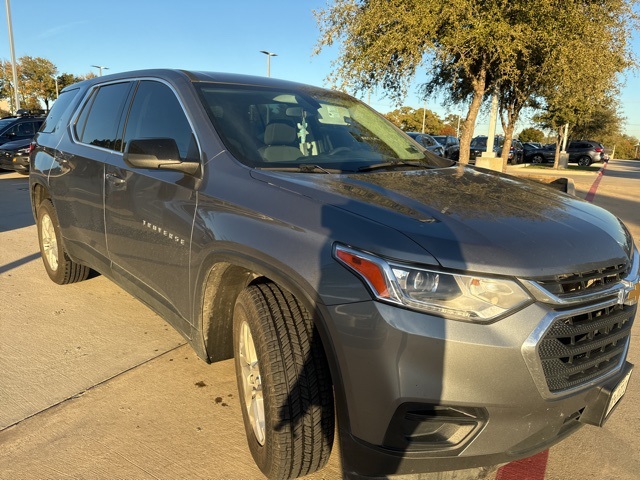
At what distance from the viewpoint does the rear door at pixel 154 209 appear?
2686 millimetres

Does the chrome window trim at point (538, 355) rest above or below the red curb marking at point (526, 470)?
above

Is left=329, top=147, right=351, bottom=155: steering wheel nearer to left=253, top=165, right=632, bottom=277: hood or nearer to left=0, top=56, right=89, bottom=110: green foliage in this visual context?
left=253, top=165, right=632, bottom=277: hood

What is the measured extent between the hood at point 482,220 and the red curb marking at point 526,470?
110 cm

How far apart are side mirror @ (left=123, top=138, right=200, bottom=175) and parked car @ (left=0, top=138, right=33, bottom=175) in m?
12.7

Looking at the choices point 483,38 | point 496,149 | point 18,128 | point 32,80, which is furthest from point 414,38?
point 32,80

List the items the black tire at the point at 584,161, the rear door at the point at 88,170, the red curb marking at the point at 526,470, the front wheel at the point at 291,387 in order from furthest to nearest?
the black tire at the point at 584,161 < the rear door at the point at 88,170 < the red curb marking at the point at 526,470 < the front wheel at the point at 291,387

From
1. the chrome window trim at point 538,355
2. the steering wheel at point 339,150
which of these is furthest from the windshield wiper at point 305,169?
the chrome window trim at point 538,355

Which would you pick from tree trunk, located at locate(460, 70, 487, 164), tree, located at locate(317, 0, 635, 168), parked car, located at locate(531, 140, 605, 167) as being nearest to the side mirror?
tree, located at locate(317, 0, 635, 168)

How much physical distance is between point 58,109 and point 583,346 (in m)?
4.80

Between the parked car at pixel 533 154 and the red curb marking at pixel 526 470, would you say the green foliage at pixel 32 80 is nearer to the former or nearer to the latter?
the parked car at pixel 533 154

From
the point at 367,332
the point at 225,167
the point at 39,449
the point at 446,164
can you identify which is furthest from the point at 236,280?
the point at 446,164

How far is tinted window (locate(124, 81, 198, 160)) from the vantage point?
2845 mm

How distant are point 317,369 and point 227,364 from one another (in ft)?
5.24

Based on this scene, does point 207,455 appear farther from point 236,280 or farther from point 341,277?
point 341,277
